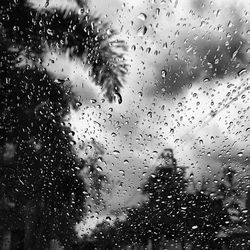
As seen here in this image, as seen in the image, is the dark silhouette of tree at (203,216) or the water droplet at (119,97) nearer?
the water droplet at (119,97)

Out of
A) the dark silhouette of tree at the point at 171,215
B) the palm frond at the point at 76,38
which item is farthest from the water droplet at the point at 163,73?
the dark silhouette of tree at the point at 171,215

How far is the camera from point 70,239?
4324 mm

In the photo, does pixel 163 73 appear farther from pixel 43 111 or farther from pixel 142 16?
pixel 43 111

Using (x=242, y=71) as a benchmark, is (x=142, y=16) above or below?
above

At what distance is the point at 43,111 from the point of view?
13.9 ft

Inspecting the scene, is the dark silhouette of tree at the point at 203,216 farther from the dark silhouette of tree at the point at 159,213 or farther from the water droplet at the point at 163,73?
the water droplet at the point at 163,73

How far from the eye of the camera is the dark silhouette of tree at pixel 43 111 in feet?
12.2

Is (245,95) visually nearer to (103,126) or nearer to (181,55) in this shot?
(181,55)

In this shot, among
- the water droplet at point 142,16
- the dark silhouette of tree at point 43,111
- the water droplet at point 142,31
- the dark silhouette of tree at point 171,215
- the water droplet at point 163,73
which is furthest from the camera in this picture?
the dark silhouette of tree at point 171,215

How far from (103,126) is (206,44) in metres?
1.31

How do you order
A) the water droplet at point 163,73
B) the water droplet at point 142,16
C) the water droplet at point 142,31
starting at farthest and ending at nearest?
the water droplet at point 163,73 < the water droplet at point 142,31 < the water droplet at point 142,16

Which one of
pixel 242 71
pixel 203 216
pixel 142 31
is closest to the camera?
pixel 142 31

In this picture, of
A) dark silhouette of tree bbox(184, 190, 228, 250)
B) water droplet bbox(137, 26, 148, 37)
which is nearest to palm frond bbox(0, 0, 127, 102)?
water droplet bbox(137, 26, 148, 37)

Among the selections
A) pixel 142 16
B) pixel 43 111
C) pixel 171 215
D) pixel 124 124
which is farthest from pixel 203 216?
pixel 142 16
